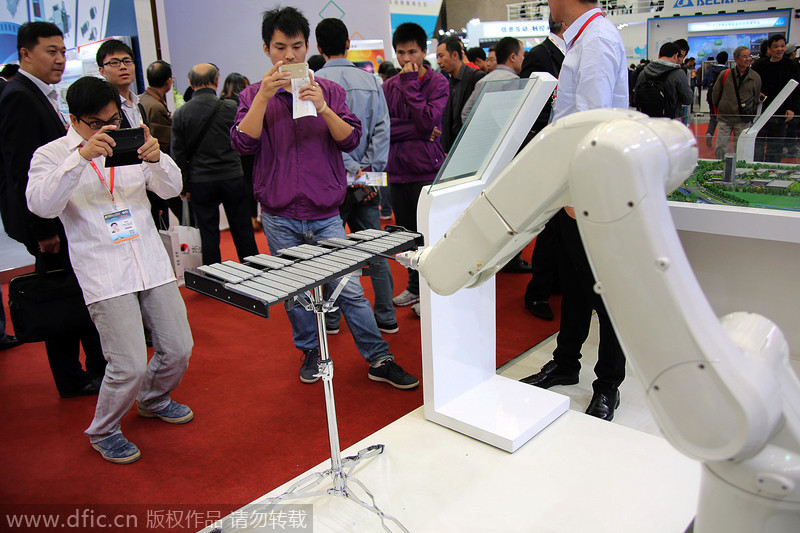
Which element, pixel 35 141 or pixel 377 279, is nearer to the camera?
pixel 35 141

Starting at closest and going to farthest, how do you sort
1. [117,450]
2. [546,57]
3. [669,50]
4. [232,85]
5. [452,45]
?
1. [117,450]
2. [546,57]
3. [452,45]
4. [669,50]
5. [232,85]

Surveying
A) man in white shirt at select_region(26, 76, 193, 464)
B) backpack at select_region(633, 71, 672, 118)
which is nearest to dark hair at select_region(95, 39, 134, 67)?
man in white shirt at select_region(26, 76, 193, 464)

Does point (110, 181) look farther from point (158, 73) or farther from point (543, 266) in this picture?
point (158, 73)

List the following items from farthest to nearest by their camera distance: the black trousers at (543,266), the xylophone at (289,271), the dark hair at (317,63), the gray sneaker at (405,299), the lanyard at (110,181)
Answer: the dark hair at (317,63), the gray sneaker at (405,299), the black trousers at (543,266), the lanyard at (110,181), the xylophone at (289,271)

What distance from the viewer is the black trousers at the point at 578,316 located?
271 centimetres

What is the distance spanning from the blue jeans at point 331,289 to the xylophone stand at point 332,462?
959mm

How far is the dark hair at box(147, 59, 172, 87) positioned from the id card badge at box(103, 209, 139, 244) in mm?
2939

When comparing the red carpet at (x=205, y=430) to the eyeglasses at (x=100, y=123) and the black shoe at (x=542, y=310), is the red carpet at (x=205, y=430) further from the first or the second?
the eyeglasses at (x=100, y=123)

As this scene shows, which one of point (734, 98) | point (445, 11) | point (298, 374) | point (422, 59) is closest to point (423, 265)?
point (298, 374)

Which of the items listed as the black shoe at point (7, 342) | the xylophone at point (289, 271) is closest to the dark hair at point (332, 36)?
the xylophone at point (289, 271)

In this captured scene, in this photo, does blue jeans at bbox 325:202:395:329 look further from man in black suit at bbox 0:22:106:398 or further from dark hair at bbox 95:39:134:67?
dark hair at bbox 95:39:134:67

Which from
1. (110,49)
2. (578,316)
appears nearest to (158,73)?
(110,49)

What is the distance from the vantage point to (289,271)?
6.35 feet

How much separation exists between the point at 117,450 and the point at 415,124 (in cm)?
265
